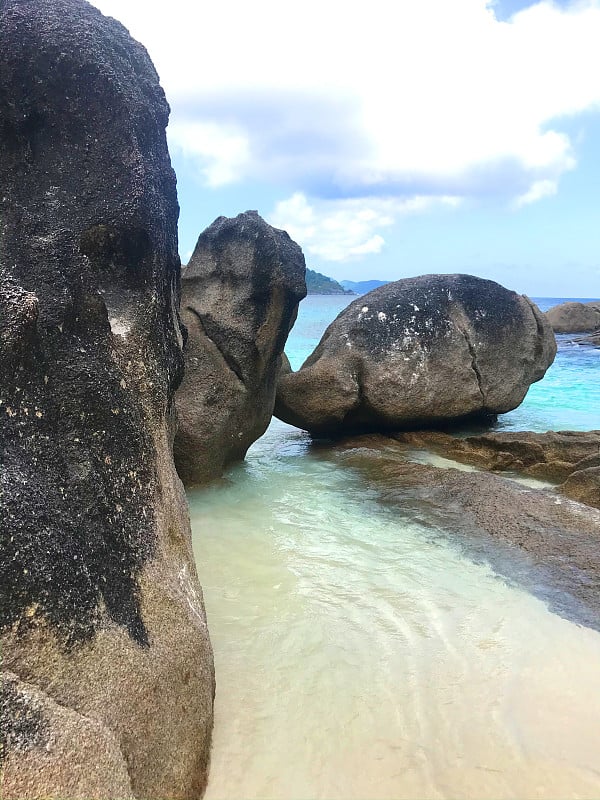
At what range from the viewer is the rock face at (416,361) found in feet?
22.3

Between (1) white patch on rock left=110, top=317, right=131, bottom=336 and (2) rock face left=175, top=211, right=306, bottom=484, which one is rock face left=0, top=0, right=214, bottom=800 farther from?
(2) rock face left=175, top=211, right=306, bottom=484

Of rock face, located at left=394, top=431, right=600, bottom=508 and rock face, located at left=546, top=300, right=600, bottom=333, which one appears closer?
rock face, located at left=394, top=431, right=600, bottom=508

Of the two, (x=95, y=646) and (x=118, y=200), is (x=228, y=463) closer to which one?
(x=118, y=200)

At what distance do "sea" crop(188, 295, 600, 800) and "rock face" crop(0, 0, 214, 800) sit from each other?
354 mm

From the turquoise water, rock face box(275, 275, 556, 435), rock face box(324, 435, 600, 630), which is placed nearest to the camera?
rock face box(324, 435, 600, 630)

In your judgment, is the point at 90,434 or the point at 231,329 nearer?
the point at 90,434

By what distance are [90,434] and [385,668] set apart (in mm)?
1616

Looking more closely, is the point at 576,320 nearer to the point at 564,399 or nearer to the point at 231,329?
the point at 564,399

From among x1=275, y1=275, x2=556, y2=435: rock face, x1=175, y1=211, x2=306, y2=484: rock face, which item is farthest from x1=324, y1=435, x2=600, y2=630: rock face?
x1=175, y1=211, x2=306, y2=484: rock face

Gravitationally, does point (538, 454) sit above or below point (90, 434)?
below

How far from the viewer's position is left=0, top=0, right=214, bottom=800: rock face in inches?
65.2

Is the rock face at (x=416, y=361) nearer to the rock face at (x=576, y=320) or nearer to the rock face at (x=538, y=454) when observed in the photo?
the rock face at (x=538, y=454)

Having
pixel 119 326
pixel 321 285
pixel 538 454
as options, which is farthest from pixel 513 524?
pixel 321 285

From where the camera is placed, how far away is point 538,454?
602 centimetres
